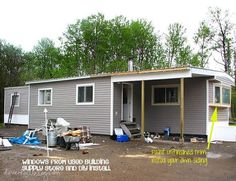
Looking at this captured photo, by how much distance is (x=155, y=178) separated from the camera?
655 cm

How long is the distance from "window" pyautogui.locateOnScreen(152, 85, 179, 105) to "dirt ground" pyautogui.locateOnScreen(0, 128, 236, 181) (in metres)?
4.67

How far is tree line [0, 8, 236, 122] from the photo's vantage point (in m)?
31.5

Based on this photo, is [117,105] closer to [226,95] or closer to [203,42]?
[226,95]

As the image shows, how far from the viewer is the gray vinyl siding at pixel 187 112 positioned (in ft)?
47.5

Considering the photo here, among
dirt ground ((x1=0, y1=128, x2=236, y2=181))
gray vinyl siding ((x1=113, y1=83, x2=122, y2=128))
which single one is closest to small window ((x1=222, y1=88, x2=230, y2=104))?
dirt ground ((x1=0, y1=128, x2=236, y2=181))

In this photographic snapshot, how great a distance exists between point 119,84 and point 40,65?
2669 cm

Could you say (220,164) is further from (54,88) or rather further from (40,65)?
(40,65)

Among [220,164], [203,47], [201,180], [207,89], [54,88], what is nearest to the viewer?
[201,180]

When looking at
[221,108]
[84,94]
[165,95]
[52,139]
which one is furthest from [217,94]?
[52,139]

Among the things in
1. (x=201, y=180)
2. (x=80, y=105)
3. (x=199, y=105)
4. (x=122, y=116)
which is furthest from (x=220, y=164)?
(x=80, y=105)

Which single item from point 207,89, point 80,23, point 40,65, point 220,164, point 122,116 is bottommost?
point 220,164

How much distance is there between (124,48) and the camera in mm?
34281

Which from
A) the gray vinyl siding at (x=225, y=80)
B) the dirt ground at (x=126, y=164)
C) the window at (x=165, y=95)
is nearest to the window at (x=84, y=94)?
the window at (x=165, y=95)

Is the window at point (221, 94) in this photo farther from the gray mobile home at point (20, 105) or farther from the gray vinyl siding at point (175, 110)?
the gray mobile home at point (20, 105)
